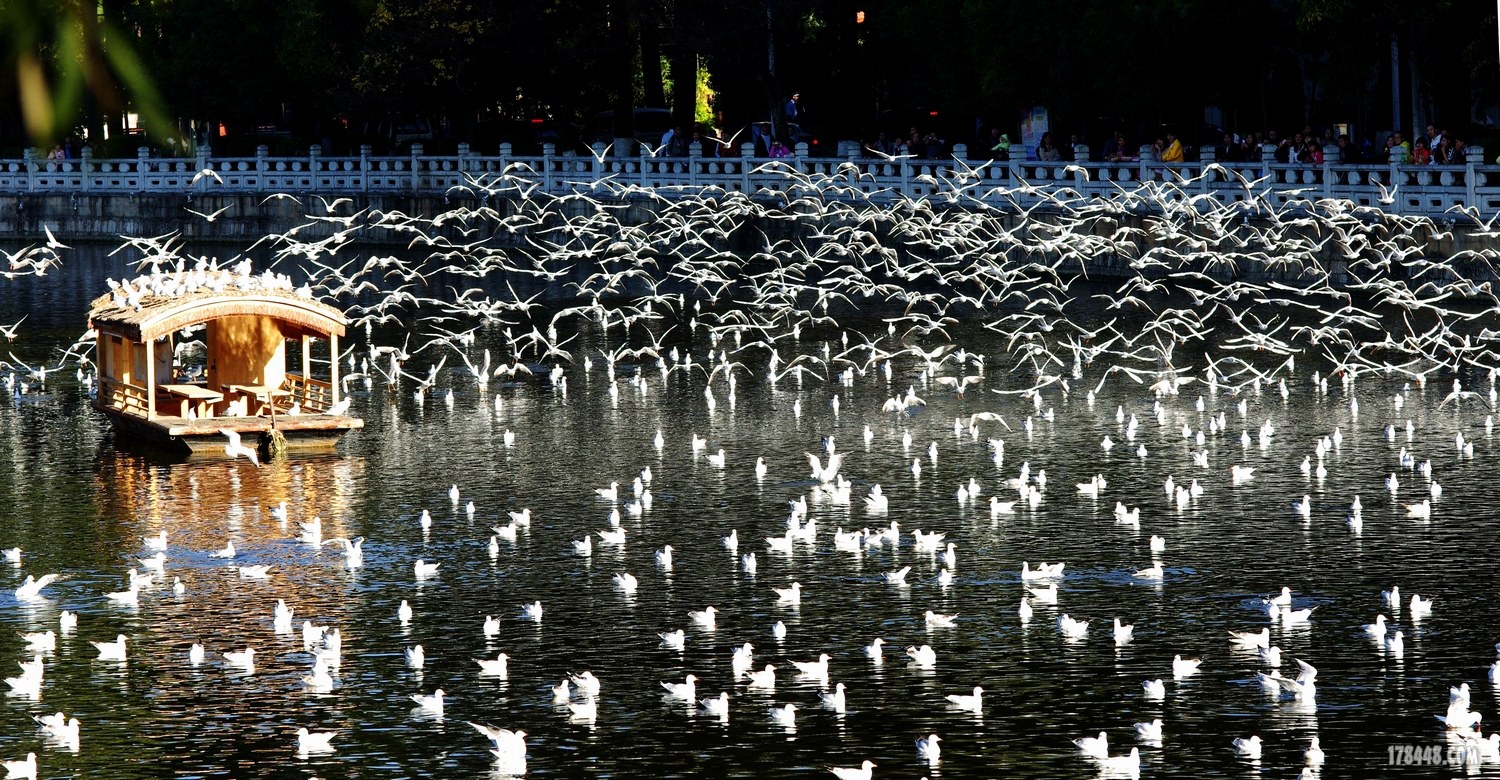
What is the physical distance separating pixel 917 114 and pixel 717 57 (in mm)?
9452

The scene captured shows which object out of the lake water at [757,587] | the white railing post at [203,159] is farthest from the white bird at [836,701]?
the white railing post at [203,159]

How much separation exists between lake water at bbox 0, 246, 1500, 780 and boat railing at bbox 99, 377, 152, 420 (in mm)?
499

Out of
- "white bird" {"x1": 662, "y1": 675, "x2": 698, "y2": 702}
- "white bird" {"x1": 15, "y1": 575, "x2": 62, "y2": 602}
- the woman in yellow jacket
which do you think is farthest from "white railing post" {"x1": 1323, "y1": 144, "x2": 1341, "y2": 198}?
"white bird" {"x1": 662, "y1": 675, "x2": 698, "y2": 702}

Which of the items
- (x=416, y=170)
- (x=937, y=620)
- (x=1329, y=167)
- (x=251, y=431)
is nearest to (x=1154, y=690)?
(x=937, y=620)

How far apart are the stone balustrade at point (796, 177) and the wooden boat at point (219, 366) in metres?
17.6

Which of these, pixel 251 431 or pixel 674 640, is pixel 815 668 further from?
pixel 251 431

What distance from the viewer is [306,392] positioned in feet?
104

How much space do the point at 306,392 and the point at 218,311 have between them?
1.58 m

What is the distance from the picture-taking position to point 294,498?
89.8 ft

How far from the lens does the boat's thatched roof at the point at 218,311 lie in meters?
31.2

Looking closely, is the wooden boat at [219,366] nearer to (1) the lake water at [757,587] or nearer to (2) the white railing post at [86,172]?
(1) the lake water at [757,587]

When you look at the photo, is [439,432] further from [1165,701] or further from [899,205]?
[899,205]

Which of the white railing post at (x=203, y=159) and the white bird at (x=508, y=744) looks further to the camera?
the white railing post at (x=203, y=159)

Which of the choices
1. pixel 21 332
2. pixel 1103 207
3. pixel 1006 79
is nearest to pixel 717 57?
pixel 1006 79
